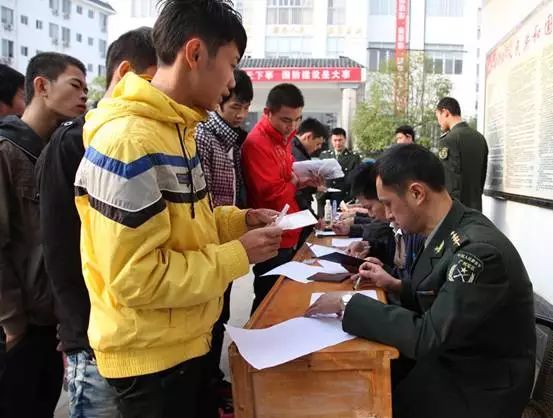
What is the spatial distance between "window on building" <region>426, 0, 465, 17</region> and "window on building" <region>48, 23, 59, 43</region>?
22.5 metres

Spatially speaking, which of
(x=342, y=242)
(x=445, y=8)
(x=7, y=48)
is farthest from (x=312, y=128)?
(x=7, y=48)

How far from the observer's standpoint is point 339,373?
1.25 m

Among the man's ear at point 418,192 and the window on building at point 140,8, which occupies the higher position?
the window on building at point 140,8

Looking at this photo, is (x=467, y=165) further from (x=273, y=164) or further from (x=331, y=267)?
(x=331, y=267)

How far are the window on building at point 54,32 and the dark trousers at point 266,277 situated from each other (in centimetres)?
3508

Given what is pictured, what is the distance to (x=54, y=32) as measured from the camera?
3359 centimetres

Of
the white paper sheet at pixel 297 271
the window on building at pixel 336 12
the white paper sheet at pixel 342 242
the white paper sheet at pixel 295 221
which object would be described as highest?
the window on building at pixel 336 12

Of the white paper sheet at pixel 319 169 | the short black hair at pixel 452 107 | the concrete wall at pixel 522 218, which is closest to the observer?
the white paper sheet at pixel 319 169

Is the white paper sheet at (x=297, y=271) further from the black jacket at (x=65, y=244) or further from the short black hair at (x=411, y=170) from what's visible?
the black jacket at (x=65, y=244)

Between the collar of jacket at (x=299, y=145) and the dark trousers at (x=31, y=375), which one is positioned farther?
the collar of jacket at (x=299, y=145)

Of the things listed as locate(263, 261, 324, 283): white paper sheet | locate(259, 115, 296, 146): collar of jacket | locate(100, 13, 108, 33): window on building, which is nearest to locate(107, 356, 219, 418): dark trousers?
locate(263, 261, 324, 283): white paper sheet

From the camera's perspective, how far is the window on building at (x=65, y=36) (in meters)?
34.7

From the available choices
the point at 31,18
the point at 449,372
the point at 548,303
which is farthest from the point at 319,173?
the point at 31,18

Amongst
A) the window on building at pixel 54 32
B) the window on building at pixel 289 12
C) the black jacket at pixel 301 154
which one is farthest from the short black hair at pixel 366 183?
the window on building at pixel 54 32
